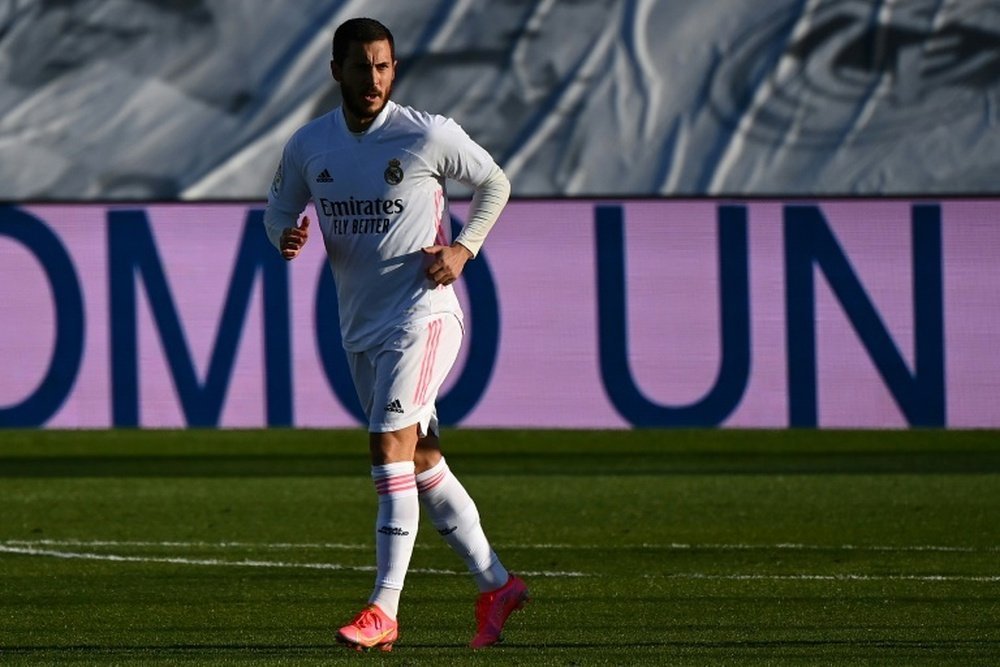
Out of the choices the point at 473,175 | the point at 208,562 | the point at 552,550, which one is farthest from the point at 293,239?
the point at 552,550

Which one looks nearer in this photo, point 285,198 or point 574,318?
point 285,198

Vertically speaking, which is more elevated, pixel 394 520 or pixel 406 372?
pixel 406 372

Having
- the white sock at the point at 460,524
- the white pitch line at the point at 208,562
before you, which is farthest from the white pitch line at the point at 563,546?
the white sock at the point at 460,524

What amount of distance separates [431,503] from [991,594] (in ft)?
7.45

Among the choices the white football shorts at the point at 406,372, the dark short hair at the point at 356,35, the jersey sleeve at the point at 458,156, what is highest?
the dark short hair at the point at 356,35

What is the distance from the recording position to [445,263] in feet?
22.4

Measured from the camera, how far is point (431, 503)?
7.00 m

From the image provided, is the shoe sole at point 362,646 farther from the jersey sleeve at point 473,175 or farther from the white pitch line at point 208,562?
the white pitch line at point 208,562

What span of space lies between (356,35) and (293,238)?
643mm

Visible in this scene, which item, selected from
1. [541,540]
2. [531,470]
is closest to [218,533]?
[541,540]

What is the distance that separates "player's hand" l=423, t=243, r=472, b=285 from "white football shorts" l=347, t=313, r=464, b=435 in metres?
0.14

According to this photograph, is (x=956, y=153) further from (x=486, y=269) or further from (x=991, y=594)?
(x=991, y=594)

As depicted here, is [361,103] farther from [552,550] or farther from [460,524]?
[552,550]

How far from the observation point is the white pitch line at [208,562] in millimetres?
9086
